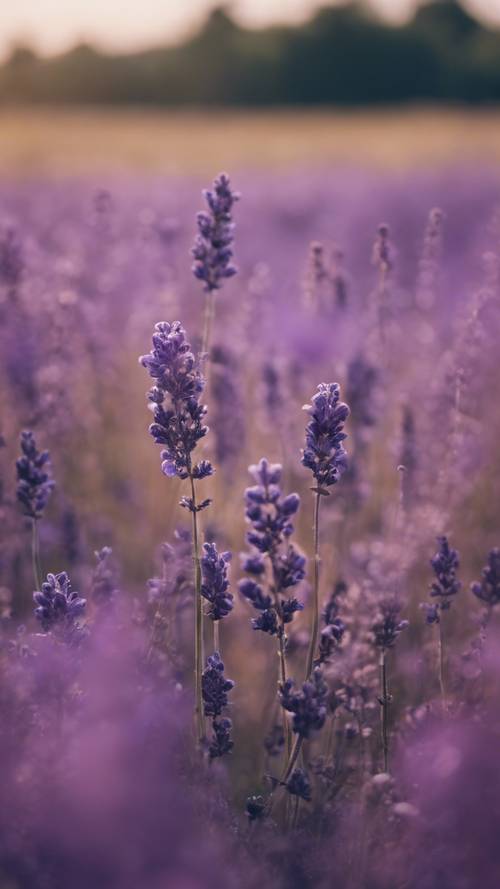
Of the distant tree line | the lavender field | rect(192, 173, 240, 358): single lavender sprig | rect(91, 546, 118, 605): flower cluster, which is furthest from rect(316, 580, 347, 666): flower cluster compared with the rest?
the distant tree line

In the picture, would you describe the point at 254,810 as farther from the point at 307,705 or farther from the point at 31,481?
the point at 31,481

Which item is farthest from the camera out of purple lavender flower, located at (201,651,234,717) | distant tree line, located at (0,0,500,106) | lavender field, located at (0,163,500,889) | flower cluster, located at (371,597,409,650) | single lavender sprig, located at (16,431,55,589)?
distant tree line, located at (0,0,500,106)

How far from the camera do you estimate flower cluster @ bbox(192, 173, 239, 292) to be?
2295mm

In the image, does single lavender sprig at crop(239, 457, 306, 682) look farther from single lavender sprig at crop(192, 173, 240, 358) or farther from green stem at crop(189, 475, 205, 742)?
single lavender sprig at crop(192, 173, 240, 358)

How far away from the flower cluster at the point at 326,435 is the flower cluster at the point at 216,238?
71 centimetres

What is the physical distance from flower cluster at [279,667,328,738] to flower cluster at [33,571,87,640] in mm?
469

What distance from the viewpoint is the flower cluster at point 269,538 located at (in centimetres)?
157

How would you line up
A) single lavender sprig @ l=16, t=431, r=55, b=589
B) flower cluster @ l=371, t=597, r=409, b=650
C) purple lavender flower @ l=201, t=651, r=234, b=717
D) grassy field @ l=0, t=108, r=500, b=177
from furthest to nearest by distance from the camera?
grassy field @ l=0, t=108, r=500, b=177 → single lavender sprig @ l=16, t=431, r=55, b=589 → flower cluster @ l=371, t=597, r=409, b=650 → purple lavender flower @ l=201, t=651, r=234, b=717

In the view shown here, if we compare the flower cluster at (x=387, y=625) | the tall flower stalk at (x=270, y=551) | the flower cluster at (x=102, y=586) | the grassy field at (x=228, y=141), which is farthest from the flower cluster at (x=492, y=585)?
the grassy field at (x=228, y=141)

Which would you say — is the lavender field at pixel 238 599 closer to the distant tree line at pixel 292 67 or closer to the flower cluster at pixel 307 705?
the flower cluster at pixel 307 705

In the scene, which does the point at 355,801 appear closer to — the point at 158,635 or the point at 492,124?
the point at 158,635

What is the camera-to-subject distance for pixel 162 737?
163cm

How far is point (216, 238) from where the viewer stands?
233 cm

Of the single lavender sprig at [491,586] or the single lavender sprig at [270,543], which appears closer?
the single lavender sprig at [270,543]
